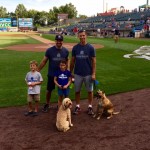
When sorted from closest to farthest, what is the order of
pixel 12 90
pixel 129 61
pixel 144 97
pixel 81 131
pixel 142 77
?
pixel 81 131 → pixel 144 97 → pixel 12 90 → pixel 142 77 → pixel 129 61

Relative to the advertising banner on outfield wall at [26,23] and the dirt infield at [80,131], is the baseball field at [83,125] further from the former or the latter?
the advertising banner on outfield wall at [26,23]

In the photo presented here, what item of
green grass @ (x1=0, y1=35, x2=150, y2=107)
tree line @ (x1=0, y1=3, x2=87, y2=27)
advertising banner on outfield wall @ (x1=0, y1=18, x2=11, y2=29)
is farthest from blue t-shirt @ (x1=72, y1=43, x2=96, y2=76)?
tree line @ (x1=0, y1=3, x2=87, y2=27)

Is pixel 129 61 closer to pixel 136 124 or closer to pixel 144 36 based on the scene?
pixel 136 124

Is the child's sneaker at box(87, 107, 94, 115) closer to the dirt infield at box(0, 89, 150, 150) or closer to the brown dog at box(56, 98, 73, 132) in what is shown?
the dirt infield at box(0, 89, 150, 150)

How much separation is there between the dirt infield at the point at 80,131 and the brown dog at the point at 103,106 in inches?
6.5

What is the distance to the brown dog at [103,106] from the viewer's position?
A: 7156mm

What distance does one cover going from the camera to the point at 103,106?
7.20 m

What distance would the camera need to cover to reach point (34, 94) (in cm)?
761

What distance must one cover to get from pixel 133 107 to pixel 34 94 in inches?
109

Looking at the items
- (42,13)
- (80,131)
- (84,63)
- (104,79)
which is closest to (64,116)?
(80,131)

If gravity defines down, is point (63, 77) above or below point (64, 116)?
above

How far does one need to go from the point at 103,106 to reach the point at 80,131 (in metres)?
1.07

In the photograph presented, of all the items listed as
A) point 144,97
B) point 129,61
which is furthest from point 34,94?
point 129,61

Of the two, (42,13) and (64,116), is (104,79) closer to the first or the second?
(64,116)
